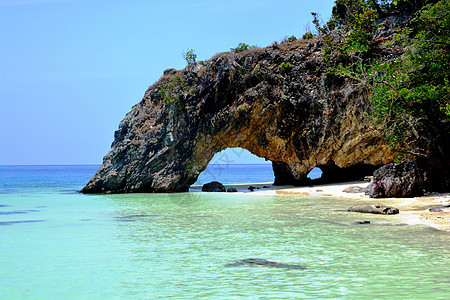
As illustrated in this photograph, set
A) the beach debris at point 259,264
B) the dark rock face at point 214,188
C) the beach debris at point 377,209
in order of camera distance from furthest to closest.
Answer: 1. the dark rock face at point 214,188
2. the beach debris at point 377,209
3. the beach debris at point 259,264

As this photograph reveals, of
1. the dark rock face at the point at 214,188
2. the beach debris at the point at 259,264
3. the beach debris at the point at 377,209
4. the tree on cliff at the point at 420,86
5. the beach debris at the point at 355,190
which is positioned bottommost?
the beach debris at the point at 259,264

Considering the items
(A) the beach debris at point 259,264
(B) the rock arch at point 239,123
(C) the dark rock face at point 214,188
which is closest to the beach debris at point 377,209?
(A) the beach debris at point 259,264

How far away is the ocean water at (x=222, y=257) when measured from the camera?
22.2 ft

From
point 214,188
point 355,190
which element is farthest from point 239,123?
point 355,190

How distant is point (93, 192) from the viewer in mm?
31047

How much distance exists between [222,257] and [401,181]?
13.9 m

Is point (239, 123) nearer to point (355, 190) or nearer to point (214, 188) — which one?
point (214, 188)

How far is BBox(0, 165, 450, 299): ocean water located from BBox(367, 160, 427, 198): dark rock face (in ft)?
18.5

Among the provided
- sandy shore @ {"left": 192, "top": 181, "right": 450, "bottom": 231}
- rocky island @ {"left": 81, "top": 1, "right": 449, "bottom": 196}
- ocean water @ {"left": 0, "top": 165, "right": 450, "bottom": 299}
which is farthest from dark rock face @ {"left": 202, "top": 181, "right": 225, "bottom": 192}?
ocean water @ {"left": 0, "top": 165, "right": 450, "bottom": 299}

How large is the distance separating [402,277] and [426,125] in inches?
618

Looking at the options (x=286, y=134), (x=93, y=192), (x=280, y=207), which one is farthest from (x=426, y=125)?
(x=93, y=192)

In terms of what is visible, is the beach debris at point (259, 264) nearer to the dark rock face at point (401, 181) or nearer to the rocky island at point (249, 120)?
the dark rock face at point (401, 181)

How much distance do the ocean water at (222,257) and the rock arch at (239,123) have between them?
539 inches

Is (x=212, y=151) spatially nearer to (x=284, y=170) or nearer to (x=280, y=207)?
(x=284, y=170)
